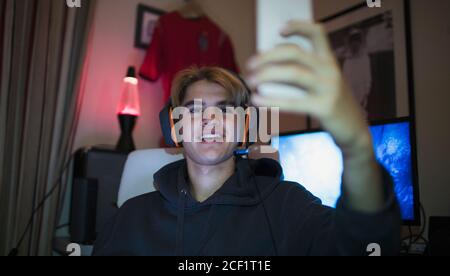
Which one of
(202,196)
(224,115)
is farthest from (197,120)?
(202,196)

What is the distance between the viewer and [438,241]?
2.24ft

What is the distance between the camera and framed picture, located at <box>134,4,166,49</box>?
164 centimetres

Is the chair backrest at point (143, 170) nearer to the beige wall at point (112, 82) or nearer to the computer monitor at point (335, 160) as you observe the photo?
the computer monitor at point (335, 160)

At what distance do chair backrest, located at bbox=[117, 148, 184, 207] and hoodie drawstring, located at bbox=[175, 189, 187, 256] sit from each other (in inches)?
9.3

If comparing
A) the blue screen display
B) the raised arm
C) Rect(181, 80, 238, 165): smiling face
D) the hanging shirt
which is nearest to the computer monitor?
the blue screen display

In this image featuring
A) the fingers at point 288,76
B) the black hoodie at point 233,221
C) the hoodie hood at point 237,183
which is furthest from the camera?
the hoodie hood at point 237,183

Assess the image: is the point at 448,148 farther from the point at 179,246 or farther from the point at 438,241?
the point at 179,246

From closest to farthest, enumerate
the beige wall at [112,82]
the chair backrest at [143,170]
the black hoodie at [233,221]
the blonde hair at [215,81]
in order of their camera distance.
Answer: the black hoodie at [233,221]
the blonde hair at [215,81]
the chair backrest at [143,170]
the beige wall at [112,82]

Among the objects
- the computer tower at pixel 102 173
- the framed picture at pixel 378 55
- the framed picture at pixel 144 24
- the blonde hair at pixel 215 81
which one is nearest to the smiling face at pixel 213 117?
the blonde hair at pixel 215 81

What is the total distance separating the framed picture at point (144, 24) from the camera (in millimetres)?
1636

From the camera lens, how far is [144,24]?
5.42ft

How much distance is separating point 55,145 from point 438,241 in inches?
45.8

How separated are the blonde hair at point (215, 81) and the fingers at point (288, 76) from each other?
48cm
